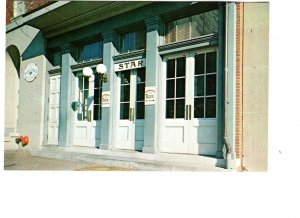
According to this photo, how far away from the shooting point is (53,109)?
26.3ft

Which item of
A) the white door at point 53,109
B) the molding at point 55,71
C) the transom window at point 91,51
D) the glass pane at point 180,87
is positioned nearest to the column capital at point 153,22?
the glass pane at point 180,87

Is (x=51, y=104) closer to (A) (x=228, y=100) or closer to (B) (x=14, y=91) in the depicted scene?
(B) (x=14, y=91)

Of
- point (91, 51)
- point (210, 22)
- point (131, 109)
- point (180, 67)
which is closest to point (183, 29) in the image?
point (210, 22)

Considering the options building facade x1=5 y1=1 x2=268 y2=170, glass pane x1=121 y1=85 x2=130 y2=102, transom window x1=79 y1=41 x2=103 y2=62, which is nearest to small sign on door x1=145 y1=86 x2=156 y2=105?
building facade x1=5 y1=1 x2=268 y2=170

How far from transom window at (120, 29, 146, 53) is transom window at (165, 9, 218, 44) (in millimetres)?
643

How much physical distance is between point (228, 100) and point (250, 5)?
166cm

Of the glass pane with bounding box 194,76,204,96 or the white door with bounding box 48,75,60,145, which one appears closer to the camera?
the glass pane with bounding box 194,76,204,96

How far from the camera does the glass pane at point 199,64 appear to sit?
532cm

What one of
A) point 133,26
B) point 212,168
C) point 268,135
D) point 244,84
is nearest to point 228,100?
point 244,84

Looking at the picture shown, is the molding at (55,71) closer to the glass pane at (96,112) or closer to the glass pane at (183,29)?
the glass pane at (96,112)

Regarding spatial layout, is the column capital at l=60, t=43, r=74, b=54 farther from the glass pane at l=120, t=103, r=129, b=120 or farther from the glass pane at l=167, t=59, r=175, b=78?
the glass pane at l=167, t=59, r=175, b=78

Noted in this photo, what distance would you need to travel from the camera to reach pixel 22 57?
834 cm

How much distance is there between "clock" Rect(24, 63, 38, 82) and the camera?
8219mm

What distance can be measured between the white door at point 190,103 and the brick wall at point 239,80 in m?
0.46
